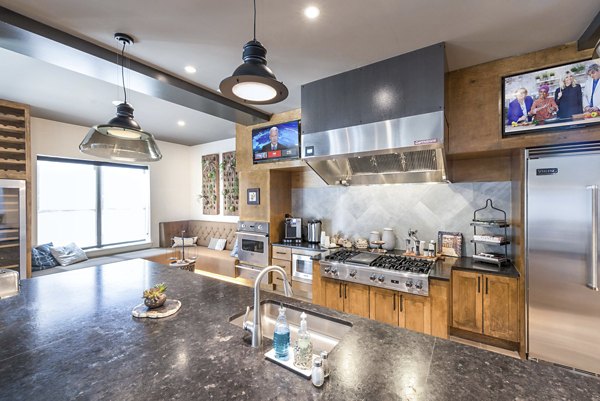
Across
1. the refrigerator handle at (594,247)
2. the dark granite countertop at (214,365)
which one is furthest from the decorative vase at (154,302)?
the refrigerator handle at (594,247)

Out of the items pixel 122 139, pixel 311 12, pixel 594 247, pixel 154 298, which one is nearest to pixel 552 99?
pixel 594 247

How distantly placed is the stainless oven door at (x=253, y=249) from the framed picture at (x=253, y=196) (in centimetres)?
51

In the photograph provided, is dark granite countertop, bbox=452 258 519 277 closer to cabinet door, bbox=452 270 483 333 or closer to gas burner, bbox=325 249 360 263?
cabinet door, bbox=452 270 483 333

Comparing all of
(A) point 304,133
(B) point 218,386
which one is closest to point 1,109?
(A) point 304,133

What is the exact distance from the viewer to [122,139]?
6.74ft

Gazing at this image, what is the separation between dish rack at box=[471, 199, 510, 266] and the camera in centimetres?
266

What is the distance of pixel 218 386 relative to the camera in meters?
0.94

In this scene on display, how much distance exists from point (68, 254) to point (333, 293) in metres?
4.52

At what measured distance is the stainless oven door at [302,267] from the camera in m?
3.57

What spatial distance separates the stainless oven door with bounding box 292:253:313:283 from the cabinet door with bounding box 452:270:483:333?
65.5 inches

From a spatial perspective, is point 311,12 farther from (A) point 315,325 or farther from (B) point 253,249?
(B) point 253,249

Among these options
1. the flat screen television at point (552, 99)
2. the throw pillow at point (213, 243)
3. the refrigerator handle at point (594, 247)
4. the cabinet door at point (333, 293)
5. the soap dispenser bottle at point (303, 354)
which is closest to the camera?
the soap dispenser bottle at point (303, 354)

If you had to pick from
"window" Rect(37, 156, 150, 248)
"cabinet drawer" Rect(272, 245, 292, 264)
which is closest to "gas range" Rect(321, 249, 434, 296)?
"cabinet drawer" Rect(272, 245, 292, 264)

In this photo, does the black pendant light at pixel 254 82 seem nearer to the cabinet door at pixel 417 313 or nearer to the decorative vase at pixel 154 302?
the decorative vase at pixel 154 302
